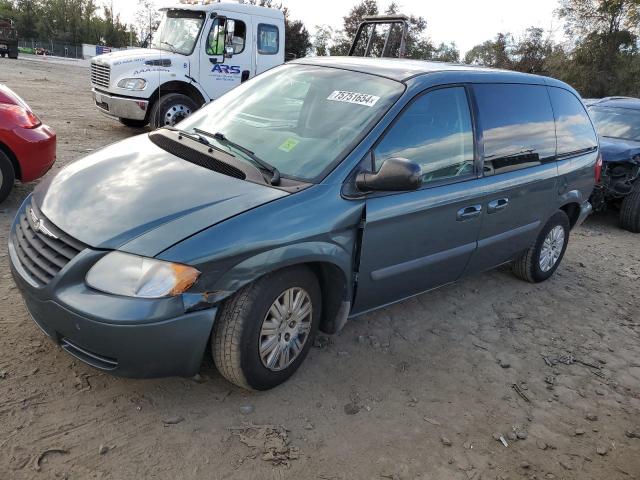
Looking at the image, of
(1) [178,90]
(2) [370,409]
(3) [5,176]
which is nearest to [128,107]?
(1) [178,90]

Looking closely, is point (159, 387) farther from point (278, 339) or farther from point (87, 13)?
point (87, 13)

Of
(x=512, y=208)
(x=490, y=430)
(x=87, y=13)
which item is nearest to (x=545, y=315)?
(x=512, y=208)

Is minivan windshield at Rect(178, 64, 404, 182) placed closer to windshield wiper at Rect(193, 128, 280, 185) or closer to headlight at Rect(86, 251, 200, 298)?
windshield wiper at Rect(193, 128, 280, 185)

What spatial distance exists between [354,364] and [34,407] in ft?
5.75

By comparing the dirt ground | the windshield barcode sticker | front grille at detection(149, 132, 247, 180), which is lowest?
the dirt ground

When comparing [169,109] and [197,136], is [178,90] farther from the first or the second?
[197,136]

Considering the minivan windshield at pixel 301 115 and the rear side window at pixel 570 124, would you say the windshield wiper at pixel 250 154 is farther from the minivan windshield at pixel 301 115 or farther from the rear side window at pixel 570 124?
the rear side window at pixel 570 124

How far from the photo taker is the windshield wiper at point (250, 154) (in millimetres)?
2967

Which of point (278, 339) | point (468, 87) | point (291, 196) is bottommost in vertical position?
point (278, 339)

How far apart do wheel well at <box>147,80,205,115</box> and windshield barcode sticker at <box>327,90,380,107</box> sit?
23.0 feet

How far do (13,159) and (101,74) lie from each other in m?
5.59

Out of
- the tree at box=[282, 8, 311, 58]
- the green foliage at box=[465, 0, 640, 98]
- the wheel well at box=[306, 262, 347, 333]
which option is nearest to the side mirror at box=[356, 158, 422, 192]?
the wheel well at box=[306, 262, 347, 333]

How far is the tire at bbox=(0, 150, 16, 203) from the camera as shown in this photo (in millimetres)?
5000

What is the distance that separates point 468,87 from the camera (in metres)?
3.75
